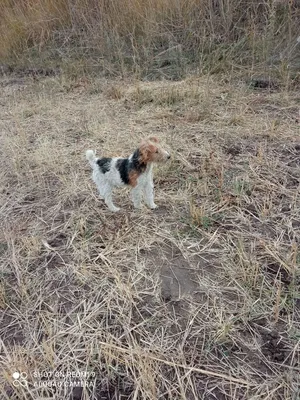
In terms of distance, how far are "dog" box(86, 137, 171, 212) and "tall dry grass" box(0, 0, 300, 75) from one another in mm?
3259

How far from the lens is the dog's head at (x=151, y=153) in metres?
2.47

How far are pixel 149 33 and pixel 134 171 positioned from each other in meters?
4.21

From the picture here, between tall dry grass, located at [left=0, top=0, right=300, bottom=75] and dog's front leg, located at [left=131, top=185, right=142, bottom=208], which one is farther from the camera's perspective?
tall dry grass, located at [left=0, top=0, right=300, bottom=75]

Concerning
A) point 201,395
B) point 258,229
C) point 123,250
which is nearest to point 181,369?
point 201,395

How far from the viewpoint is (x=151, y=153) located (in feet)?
8.16

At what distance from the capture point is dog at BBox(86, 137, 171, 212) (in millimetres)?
2496

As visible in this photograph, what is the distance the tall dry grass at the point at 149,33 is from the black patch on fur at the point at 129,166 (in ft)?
10.8

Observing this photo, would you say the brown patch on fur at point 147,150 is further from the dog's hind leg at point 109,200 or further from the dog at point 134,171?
the dog's hind leg at point 109,200

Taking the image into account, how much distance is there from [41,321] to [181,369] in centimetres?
85

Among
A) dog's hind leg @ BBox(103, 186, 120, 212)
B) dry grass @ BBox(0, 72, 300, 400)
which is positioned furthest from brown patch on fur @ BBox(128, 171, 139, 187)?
dry grass @ BBox(0, 72, 300, 400)
